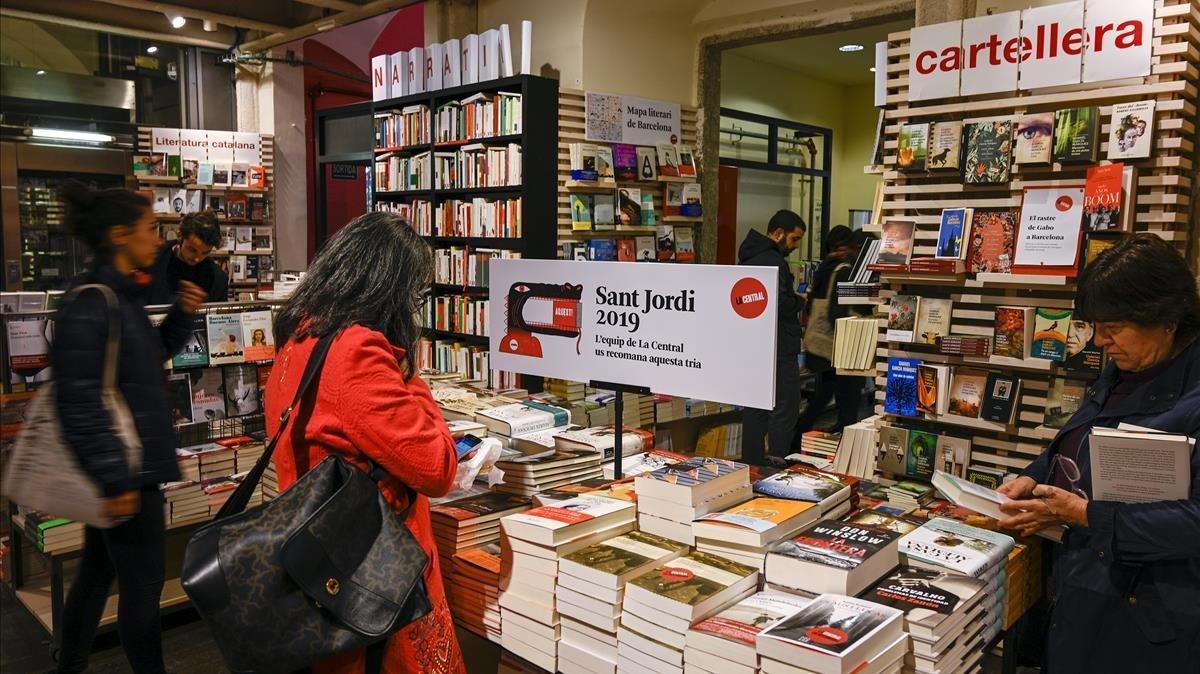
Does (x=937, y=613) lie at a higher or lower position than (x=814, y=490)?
lower

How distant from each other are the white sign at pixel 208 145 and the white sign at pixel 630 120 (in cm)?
572

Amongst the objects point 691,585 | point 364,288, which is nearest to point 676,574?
point 691,585

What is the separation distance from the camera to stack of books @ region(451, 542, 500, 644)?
89.2 inches

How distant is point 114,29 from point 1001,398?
10.5m

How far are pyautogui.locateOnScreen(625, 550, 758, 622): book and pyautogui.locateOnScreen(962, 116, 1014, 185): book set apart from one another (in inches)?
105

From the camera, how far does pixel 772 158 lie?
1029 centimetres

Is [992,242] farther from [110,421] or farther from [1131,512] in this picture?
[110,421]

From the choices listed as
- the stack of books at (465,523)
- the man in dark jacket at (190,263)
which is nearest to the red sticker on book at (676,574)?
the stack of books at (465,523)

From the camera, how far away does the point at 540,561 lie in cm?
212

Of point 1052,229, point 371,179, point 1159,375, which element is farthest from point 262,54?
point 1159,375

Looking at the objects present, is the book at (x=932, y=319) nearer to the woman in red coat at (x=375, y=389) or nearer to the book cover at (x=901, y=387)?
the book cover at (x=901, y=387)

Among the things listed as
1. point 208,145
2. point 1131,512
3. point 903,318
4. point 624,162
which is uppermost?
point 208,145

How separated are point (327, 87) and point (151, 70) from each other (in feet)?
6.99

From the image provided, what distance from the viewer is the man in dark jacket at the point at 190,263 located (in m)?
4.87
